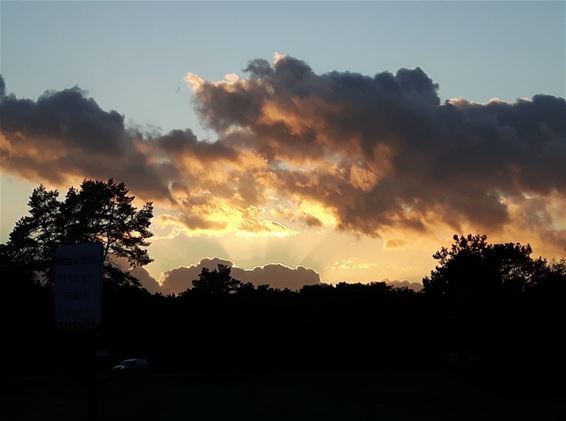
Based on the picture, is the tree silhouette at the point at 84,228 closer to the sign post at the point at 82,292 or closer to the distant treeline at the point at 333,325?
the distant treeline at the point at 333,325

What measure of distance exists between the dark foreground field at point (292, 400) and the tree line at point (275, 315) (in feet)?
41.8

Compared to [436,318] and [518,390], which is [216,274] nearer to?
[436,318]

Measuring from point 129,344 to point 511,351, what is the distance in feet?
149

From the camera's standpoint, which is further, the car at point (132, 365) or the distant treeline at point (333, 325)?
the car at point (132, 365)

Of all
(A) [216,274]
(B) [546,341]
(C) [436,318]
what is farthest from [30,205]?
(A) [216,274]

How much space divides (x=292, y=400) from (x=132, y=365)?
45.7m

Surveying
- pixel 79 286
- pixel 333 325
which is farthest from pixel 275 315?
pixel 79 286

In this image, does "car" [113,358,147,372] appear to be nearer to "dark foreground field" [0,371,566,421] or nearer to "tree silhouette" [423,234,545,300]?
"dark foreground field" [0,371,566,421]

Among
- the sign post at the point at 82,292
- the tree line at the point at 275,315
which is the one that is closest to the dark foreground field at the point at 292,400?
the tree line at the point at 275,315

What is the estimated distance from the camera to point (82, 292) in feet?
37.6

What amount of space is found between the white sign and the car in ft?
241

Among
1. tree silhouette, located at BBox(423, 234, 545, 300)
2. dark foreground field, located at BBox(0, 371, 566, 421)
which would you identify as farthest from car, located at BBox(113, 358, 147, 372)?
tree silhouette, located at BBox(423, 234, 545, 300)

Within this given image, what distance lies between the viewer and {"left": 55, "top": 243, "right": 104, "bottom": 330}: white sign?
11234 millimetres

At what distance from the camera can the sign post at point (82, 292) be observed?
11227 mm
